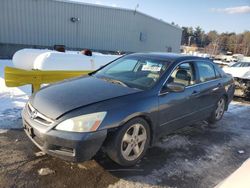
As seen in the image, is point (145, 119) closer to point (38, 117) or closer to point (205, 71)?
point (38, 117)

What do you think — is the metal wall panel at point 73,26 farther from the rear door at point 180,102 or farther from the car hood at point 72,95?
the rear door at point 180,102

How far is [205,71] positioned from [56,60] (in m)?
4.44

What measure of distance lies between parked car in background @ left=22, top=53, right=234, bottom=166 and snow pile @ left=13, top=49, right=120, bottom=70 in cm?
304

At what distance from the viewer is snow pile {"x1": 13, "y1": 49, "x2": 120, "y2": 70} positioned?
7211 millimetres

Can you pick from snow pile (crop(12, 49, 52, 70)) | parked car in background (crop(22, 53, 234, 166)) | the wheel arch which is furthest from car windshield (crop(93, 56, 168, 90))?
snow pile (crop(12, 49, 52, 70))

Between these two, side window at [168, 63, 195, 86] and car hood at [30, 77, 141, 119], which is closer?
car hood at [30, 77, 141, 119]

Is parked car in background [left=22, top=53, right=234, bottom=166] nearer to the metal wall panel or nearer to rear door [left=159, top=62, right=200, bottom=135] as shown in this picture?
rear door [left=159, top=62, right=200, bottom=135]

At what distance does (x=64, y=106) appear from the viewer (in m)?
3.06

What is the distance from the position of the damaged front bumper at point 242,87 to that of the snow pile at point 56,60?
482 centimetres

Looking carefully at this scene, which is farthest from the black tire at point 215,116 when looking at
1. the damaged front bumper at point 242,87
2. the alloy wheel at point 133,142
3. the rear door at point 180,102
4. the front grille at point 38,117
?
the front grille at point 38,117

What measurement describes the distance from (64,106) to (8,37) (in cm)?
1374

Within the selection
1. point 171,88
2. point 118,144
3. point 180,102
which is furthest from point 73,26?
point 118,144

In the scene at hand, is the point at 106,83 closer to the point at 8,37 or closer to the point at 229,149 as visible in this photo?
the point at 229,149

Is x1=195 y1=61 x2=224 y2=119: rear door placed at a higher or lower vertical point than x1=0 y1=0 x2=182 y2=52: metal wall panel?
lower
